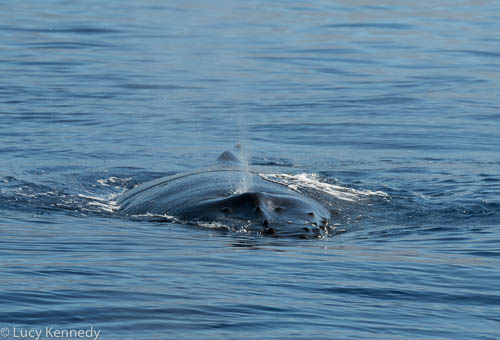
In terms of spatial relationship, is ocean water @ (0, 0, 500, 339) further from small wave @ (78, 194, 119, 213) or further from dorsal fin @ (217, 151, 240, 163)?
dorsal fin @ (217, 151, 240, 163)

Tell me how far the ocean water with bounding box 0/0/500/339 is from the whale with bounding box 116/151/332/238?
0.72 ft

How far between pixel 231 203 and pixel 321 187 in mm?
2580

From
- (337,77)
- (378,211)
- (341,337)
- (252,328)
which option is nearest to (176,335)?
(252,328)

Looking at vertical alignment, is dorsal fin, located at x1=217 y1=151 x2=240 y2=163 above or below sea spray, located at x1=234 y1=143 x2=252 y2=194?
above

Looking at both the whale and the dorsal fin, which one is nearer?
the whale

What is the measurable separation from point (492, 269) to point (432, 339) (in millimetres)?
2233

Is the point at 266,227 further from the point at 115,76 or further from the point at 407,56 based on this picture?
the point at 407,56

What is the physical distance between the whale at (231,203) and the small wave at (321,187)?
0.66 ft

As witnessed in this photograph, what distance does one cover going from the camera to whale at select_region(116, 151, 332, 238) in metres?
10.3

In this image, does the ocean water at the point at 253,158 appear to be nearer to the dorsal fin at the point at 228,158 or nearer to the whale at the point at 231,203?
the whale at the point at 231,203

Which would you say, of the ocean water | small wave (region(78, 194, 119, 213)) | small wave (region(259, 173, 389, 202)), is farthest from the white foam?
small wave (region(259, 173, 389, 202))

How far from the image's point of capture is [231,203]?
10.6m

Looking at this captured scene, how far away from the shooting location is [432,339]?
271 inches

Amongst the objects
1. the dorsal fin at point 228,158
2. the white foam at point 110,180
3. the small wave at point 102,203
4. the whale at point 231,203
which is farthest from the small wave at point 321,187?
the white foam at point 110,180
